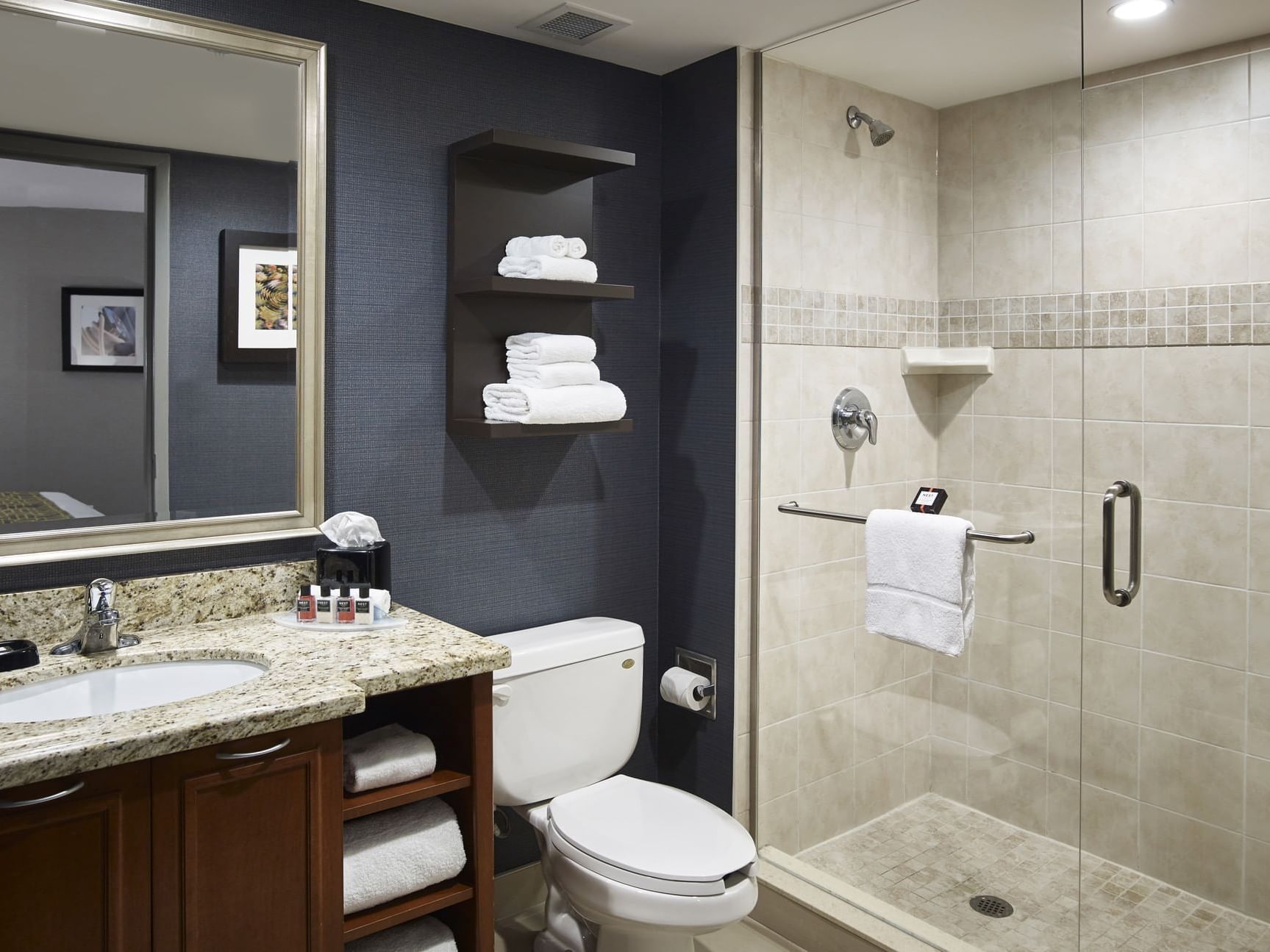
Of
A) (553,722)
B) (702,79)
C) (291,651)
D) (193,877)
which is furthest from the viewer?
(702,79)

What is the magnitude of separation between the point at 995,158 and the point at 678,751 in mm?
1774

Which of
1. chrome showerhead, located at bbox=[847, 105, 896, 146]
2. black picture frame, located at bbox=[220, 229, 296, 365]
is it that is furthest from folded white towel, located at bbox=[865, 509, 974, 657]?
black picture frame, located at bbox=[220, 229, 296, 365]

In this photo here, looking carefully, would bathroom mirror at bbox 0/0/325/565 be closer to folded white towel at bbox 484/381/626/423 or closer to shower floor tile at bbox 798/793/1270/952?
folded white towel at bbox 484/381/626/423

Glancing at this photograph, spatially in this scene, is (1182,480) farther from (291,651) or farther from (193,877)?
(193,877)

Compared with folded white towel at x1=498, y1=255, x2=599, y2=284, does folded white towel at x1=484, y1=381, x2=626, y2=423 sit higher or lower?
lower

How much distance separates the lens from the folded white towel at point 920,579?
214 cm

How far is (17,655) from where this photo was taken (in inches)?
67.8

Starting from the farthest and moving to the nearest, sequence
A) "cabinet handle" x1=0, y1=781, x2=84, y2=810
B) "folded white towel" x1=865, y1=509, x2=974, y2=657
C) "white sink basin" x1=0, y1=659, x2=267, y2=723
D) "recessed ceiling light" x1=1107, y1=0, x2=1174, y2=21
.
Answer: "folded white towel" x1=865, y1=509, x2=974, y2=657
"recessed ceiling light" x1=1107, y1=0, x2=1174, y2=21
"white sink basin" x1=0, y1=659, x2=267, y2=723
"cabinet handle" x1=0, y1=781, x2=84, y2=810

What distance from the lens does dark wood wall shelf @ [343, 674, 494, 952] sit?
184 cm

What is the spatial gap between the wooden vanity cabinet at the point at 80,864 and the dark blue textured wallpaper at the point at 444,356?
626 mm

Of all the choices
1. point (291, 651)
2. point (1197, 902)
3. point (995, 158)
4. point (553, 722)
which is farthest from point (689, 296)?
point (1197, 902)

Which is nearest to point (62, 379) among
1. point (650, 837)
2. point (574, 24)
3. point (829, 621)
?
point (574, 24)

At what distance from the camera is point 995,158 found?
207 cm

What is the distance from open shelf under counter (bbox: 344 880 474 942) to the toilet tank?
1.12 ft
